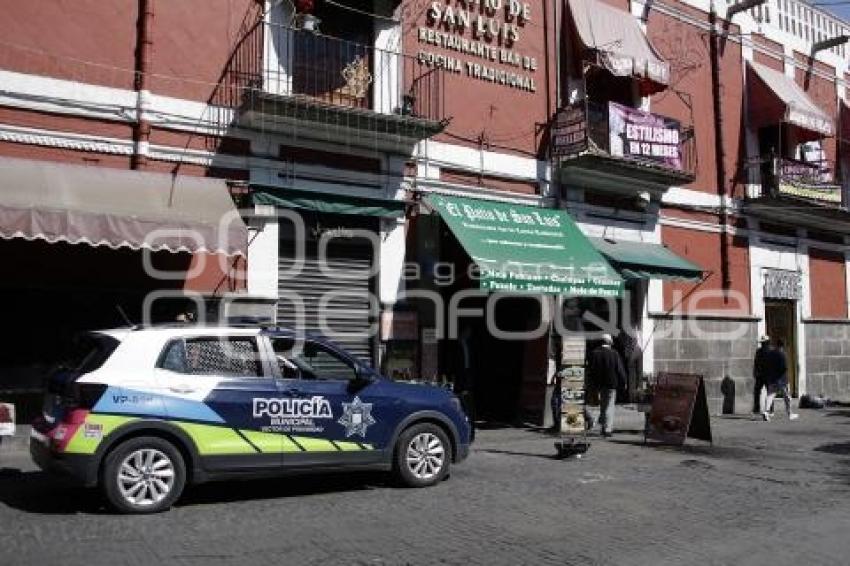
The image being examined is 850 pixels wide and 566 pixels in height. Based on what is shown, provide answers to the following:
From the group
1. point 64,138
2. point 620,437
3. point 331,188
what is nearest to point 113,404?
point 64,138

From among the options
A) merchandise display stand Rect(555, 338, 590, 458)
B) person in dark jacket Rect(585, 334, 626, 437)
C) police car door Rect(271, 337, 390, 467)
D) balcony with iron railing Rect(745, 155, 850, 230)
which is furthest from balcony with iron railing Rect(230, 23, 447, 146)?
balcony with iron railing Rect(745, 155, 850, 230)

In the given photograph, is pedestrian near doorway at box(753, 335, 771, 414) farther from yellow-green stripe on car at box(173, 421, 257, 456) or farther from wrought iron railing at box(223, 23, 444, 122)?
yellow-green stripe on car at box(173, 421, 257, 456)

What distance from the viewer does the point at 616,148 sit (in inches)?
658

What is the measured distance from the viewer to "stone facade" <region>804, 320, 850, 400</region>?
22203 mm

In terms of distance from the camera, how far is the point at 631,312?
18109 mm

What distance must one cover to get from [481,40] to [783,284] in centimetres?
1054

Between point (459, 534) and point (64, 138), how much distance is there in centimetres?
777

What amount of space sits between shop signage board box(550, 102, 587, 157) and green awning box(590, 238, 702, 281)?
72.5 inches

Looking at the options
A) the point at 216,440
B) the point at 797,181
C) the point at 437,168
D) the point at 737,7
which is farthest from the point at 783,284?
the point at 216,440

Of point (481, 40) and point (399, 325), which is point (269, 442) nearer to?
point (399, 325)

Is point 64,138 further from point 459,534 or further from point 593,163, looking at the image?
point 593,163

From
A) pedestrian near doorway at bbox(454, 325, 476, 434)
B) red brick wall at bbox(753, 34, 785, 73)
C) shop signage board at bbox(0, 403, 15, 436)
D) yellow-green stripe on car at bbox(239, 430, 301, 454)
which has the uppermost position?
red brick wall at bbox(753, 34, 785, 73)

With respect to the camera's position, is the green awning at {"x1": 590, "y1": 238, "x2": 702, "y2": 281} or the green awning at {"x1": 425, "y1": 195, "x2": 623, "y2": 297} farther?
the green awning at {"x1": 590, "y1": 238, "x2": 702, "y2": 281}

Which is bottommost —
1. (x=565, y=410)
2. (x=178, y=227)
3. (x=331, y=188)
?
(x=565, y=410)
